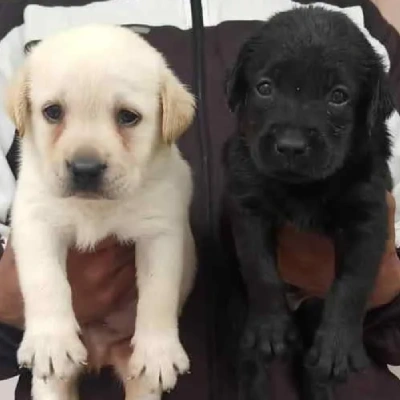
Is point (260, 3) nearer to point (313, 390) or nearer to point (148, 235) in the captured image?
point (148, 235)

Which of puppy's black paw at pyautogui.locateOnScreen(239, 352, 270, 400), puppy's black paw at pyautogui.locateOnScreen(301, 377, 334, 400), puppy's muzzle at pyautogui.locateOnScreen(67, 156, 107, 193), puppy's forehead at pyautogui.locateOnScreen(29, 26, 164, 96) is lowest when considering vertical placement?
puppy's black paw at pyautogui.locateOnScreen(301, 377, 334, 400)

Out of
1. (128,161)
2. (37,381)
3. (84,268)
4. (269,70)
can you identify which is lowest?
(37,381)

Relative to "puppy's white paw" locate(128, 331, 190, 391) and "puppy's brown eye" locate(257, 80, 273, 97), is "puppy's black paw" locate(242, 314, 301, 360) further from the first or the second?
"puppy's brown eye" locate(257, 80, 273, 97)

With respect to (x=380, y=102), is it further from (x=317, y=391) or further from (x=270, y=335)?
(x=317, y=391)

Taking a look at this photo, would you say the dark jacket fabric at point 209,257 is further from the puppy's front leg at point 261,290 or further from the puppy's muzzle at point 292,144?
the puppy's muzzle at point 292,144

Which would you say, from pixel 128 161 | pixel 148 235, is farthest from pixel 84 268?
pixel 128 161

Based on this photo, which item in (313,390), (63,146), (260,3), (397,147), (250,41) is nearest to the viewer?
(63,146)

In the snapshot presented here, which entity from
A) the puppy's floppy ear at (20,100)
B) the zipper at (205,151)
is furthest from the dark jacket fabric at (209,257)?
the puppy's floppy ear at (20,100)

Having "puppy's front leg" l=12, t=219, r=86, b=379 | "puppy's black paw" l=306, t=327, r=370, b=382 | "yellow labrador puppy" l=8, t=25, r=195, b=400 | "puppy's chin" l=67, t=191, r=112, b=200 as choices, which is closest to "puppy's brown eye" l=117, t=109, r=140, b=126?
"yellow labrador puppy" l=8, t=25, r=195, b=400
